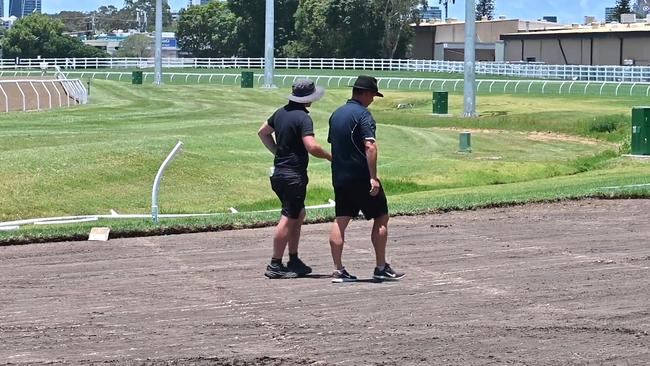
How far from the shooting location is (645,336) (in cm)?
897

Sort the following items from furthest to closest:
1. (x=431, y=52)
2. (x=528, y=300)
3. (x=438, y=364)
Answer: (x=431, y=52) → (x=528, y=300) → (x=438, y=364)

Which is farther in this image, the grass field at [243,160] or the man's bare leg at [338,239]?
the grass field at [243,160]

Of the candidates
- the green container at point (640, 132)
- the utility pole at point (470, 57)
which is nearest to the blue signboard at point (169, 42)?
the utility pole at point (470, 57)

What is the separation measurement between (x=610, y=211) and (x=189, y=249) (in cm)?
647

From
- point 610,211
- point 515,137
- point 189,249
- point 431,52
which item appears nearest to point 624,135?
point 515,137

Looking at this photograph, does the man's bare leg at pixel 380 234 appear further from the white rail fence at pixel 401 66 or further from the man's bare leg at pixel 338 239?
the white rail fence at pixel 401 66

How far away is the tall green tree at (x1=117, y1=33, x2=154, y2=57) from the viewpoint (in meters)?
160

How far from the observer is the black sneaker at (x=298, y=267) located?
11.9 m

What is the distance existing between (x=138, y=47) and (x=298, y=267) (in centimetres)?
15253

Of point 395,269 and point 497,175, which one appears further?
point 497,175

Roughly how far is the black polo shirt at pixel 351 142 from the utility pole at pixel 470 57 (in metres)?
39.4

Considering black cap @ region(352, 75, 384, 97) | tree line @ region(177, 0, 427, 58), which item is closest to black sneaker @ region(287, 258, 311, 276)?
black cap @ region(352, 75, 384, 97)

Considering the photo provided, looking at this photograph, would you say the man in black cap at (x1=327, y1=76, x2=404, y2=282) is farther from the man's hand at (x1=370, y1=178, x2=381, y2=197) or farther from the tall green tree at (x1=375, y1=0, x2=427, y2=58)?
the tall green tree at (x1=375, y1=0, x2=427, y2=58)

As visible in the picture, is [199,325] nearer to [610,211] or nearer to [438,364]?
[438,364]
